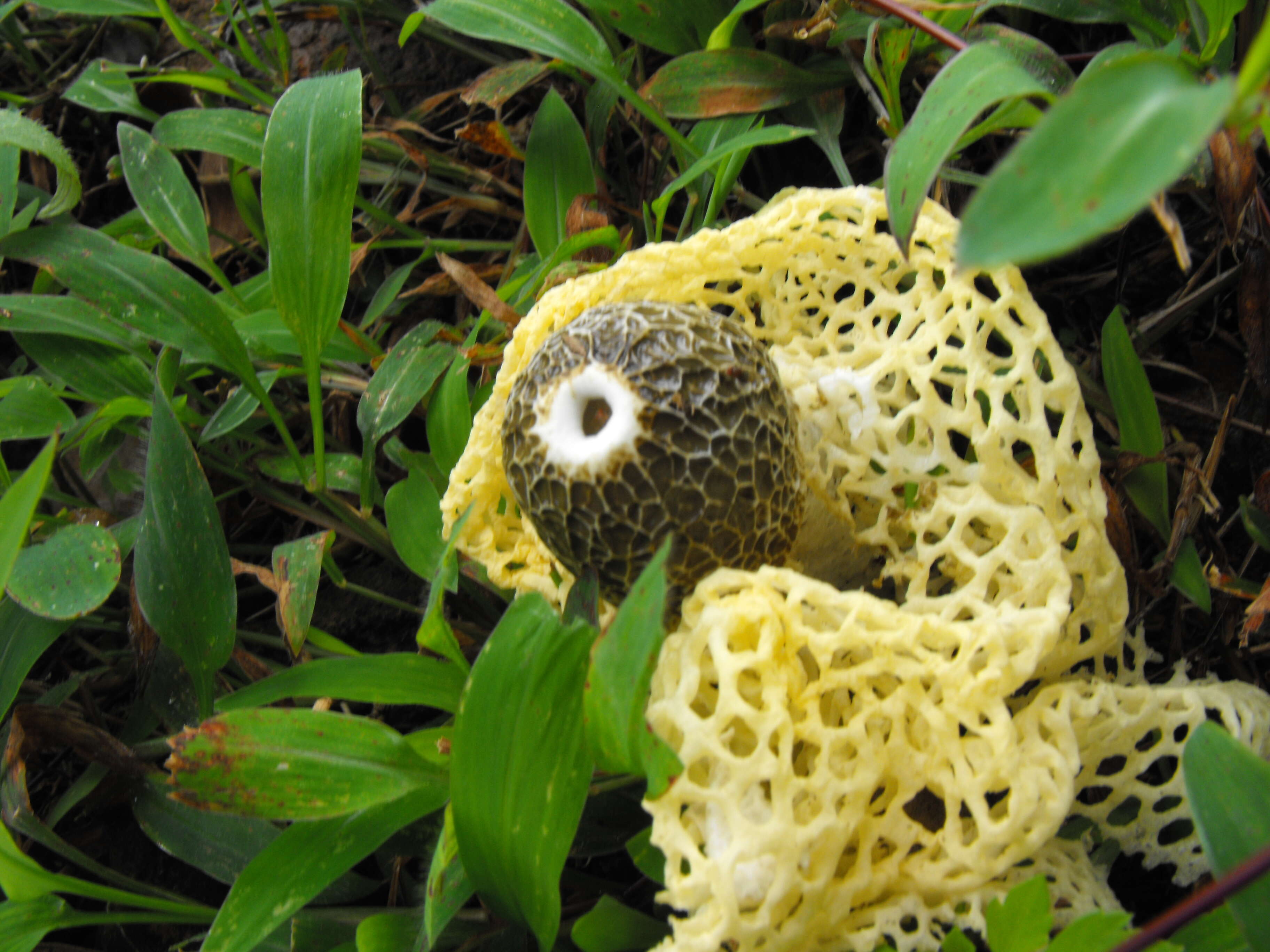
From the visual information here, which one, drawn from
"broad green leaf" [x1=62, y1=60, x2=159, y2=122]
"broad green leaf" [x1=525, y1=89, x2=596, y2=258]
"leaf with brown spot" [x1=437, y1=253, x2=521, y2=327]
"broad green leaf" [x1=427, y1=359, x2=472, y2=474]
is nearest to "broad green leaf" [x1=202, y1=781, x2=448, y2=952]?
"broad green leaf" [x1=427, y1=359, x2=472, y2=474]

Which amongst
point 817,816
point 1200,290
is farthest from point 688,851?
point 1200,290

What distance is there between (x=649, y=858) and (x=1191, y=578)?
78 centimetres

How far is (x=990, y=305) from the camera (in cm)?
108

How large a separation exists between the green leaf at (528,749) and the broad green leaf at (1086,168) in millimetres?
522

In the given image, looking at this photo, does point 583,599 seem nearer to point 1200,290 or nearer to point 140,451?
point 1200,290

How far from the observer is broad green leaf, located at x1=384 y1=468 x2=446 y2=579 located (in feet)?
4.41

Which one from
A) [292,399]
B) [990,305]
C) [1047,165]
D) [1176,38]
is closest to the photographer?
[1047,165]

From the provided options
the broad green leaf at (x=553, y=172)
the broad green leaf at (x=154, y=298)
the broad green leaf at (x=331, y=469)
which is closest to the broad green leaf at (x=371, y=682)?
the broad green leaf at (x=331, y=469)

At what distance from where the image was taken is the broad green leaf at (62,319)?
1.52 meters

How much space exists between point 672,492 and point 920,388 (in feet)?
1.11

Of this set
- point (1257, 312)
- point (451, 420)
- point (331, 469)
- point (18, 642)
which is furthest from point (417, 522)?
point (1257, 312)

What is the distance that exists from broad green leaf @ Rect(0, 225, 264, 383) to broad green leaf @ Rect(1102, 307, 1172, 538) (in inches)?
48.7

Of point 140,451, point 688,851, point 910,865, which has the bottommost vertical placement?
point 140,451

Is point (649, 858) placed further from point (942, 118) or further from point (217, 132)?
point (217, 132)
